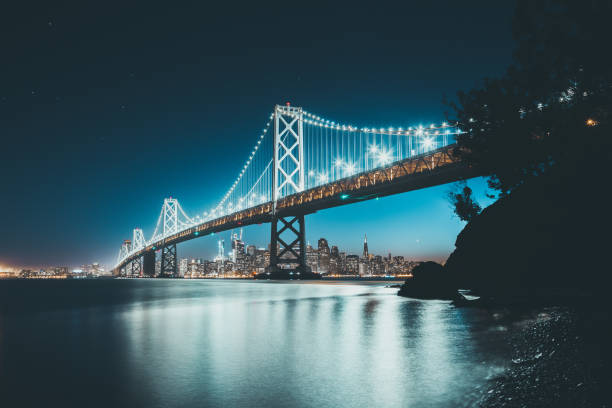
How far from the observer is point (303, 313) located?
11.2 metres

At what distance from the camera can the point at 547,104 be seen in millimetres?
11461

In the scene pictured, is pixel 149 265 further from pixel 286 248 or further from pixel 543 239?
pixel 543 239

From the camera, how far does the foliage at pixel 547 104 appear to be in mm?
9344

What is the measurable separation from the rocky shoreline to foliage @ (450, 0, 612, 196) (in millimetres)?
4872

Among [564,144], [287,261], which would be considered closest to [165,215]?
[287,261]

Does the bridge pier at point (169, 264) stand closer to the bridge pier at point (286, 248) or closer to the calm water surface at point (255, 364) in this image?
the bridge pier at point (286, 248)

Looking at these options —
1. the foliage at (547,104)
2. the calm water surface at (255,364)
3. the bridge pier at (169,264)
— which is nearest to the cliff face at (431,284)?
the foliage at (547,104)

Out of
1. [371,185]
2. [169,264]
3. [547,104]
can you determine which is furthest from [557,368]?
[169,264]

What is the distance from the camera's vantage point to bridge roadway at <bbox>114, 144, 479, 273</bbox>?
28297 millimetres

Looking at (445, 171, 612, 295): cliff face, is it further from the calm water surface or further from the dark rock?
the calm water surface

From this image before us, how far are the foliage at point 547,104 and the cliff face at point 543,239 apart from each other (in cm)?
67

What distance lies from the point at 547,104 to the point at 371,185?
23251 millimetres

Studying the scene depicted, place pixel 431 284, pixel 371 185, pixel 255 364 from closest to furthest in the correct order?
pixel 255 364 → pixel 431 284 → pixel 371 185

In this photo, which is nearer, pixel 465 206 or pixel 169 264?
pixel 465 206
